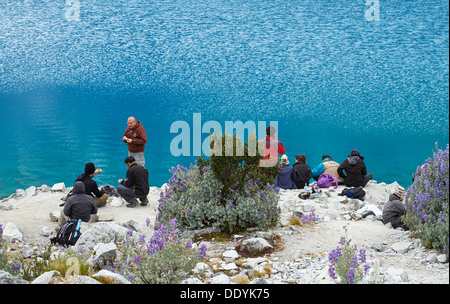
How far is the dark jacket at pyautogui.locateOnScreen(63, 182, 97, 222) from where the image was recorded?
9586 millimetres

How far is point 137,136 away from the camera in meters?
13.0

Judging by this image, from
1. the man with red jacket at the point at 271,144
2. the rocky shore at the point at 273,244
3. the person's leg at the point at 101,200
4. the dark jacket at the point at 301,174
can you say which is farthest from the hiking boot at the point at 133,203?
the dark jacket at the point at 301,174

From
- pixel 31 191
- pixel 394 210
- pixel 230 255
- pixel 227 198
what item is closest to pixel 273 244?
pixel 230 255

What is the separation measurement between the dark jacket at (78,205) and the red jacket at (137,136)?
3.37m

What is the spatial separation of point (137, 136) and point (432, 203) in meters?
8.24

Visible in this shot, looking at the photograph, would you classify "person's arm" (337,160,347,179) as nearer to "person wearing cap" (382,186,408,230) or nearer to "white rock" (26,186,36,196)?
"person wearing cap" (382,186,408,230)

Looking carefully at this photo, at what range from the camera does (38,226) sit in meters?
10.2

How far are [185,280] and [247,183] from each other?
3.40m

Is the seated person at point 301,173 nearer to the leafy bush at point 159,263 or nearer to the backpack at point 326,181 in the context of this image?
the backpack at point 326,181

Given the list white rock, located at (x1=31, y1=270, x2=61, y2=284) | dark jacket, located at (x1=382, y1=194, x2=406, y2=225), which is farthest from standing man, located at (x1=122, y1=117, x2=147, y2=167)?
white rock, located at (x1=31, y1=270, x2=61, y2=284)

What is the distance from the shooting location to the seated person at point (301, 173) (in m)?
14.1
